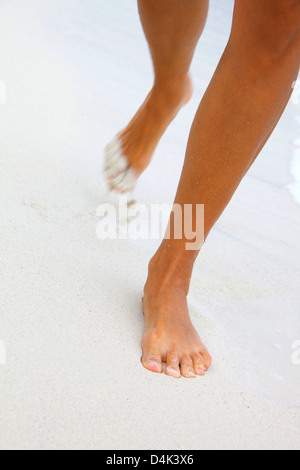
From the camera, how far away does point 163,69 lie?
1862 millimetres

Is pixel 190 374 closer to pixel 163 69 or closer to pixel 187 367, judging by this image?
pixel 187 367

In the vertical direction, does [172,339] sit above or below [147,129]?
below

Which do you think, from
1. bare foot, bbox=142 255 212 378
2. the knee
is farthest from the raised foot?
the knee

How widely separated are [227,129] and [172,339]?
0.44 m

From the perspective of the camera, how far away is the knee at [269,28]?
1179 mm

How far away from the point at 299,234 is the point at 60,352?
120 cm

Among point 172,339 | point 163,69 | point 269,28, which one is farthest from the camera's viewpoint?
point 163,69

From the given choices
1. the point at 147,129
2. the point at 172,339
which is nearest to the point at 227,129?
the point at 172,339

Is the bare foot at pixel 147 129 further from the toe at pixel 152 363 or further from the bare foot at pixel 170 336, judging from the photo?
the toe at pixel 152 363

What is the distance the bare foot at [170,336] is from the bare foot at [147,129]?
0.53 m

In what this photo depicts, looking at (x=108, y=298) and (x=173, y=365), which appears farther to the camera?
(x=108, y=298)

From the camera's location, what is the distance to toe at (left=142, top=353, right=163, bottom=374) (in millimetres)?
1234

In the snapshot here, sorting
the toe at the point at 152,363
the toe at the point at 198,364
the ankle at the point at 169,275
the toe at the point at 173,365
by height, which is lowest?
the toe at the point at 198,364

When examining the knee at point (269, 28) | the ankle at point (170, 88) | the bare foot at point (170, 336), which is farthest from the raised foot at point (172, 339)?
the ankle at point (170, 88)
